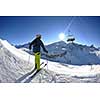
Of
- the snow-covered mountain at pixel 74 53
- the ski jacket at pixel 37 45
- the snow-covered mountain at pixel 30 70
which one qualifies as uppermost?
the ski jacket at pixel 37 45

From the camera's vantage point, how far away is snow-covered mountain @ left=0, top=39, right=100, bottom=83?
19.5ft

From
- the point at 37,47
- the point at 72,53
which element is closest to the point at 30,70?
the point at 37,47

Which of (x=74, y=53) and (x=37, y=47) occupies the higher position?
(x=37, y=47)

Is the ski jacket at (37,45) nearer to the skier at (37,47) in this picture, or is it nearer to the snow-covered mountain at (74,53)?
the skier at (37,47)

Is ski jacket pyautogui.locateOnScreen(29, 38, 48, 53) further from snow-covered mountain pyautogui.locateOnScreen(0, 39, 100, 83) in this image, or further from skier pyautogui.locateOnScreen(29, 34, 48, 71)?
snow-covered mountain pyautogui.locateOnScreen(0, 39, 100, 83)

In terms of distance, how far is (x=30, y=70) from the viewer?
6051mm

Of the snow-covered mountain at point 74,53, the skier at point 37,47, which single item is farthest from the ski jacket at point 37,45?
the snow-covered mountain at point 74,53

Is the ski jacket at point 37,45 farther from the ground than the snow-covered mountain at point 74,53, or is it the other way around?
the ski jacket at point 37,45

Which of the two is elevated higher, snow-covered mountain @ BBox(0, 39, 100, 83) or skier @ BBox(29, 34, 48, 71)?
skier @ BBox(29, 34, 48, 71)

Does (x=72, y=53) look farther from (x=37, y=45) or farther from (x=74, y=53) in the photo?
(x=37, y=45)

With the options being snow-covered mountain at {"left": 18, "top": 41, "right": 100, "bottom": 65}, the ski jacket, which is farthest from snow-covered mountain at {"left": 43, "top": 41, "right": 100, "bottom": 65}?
the ski jacket

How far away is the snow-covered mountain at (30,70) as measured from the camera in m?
5.95

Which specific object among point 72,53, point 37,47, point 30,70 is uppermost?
point 37,47
